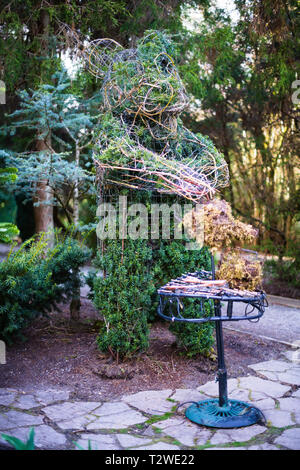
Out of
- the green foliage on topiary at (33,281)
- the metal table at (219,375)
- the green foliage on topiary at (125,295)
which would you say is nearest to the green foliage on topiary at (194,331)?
the green foliage on topiary at (125,295)

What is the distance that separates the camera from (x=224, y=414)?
329 centimetres

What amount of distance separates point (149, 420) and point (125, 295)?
47.3 inches

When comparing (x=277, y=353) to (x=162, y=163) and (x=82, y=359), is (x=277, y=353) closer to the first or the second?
(x=82, y=359)

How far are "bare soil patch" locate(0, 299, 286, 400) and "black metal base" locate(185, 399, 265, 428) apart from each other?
52 centimetres

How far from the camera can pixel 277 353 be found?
16.1ft

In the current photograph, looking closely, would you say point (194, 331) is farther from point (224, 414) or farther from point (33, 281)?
point (33, 281)

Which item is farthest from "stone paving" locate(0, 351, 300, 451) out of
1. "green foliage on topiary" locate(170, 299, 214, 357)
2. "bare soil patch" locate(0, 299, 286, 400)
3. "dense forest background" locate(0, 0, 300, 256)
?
"dense forest background" locate(0, 0, 300, 256)

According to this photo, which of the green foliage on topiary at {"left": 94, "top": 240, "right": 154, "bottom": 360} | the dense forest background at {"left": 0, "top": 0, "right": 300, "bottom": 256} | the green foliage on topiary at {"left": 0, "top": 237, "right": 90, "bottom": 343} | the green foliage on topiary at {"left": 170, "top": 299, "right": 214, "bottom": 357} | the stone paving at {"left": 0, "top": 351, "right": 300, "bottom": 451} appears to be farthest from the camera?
the dense forest background at {"left": 0, "top": 0, "right": 300, "bottom": 256}

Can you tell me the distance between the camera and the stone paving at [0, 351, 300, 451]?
286 centimetres

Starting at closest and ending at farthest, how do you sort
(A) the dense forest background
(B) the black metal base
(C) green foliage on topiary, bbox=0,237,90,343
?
(B) the black metal base
(C) green foliage on topiary, bbox=0,237,90,343
(A) the dense forest background

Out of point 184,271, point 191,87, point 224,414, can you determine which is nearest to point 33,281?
point 184,271

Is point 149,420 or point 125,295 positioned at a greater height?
point 125,295

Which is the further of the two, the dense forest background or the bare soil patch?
the dense forest background

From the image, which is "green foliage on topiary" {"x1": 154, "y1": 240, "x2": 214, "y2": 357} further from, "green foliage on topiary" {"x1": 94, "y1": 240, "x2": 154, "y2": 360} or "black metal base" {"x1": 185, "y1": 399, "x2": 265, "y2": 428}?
"black metal base" {"x1": 185, "y1": 399, "x2": 265, "y2": 428}
